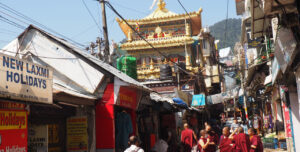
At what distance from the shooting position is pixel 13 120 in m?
6.80

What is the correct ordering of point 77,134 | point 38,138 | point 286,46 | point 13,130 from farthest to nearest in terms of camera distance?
point 77,134, point 286,46, point 38,138, point 13,130

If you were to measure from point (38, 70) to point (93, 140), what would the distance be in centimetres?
374

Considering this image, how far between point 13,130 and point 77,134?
11.4 ft

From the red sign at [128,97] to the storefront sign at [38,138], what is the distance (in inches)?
114

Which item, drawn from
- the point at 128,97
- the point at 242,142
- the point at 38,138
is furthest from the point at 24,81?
the point at 242,142

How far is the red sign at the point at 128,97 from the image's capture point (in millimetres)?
10906

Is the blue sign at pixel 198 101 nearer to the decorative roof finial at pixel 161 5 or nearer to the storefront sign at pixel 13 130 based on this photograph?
the decorative roof finial at pixel 161 5

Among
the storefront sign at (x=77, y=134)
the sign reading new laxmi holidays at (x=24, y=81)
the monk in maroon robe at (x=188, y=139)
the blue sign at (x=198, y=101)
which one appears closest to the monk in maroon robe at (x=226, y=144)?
the monk in maroon robe at (x=188, y=139)

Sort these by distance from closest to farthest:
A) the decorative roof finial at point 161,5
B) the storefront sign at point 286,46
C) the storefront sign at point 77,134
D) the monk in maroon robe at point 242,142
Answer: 1. the storefront sign at point 286,46
2. the storefront sign at point 77,134
3. the monk in maroon robe at point 242,142
4. the decorative roof finial at point 161,5

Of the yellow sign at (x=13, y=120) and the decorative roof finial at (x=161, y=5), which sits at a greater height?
the decorative roof finial at (x=161, y=5)

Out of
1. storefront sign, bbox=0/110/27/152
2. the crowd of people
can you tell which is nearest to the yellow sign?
storefront sign, bbox=0/110/27/152

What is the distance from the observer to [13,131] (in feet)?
22.1

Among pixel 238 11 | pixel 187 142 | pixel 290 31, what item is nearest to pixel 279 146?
pixel 187 142

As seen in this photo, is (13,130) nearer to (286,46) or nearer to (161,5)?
(286,46)
